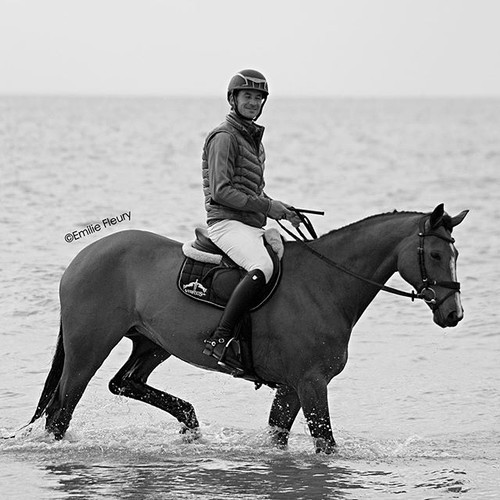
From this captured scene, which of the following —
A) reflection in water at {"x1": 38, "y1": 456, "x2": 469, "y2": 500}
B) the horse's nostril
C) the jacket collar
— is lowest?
reflection in water at {"x1": 38, "y1": 456, "x2": 469, "y2": 500}

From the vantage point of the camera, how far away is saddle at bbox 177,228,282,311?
870 cm

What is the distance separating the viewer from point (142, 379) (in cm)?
954

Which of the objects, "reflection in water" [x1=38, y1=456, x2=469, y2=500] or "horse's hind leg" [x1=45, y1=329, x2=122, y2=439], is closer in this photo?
"reflection in water" [x1=38, y1=456, x2=469, y2=500]

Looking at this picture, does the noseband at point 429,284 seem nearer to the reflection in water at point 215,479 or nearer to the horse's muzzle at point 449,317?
the horse's muzzle at point 449,317

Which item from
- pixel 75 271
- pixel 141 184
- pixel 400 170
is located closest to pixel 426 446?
pixel 75 271

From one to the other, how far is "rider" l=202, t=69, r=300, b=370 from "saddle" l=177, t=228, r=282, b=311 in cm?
10

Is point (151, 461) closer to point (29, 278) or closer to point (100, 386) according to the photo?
point (100, 386)

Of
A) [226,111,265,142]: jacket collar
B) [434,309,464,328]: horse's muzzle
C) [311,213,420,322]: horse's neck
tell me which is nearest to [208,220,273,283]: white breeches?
[311,213,420,322]: horse's neck

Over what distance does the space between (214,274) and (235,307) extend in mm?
392

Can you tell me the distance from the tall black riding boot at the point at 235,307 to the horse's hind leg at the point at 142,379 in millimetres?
1077

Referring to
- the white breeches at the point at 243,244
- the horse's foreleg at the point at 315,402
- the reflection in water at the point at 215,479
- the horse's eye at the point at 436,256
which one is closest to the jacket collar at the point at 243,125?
the white breeches at the point at 243,244

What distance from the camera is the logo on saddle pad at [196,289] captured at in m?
8.76

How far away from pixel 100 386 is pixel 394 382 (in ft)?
9.60

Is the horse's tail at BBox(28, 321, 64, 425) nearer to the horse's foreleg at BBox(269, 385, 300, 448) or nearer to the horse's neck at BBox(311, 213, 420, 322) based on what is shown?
the horse's foreleg at BBox(269, 385, 300, 448)
